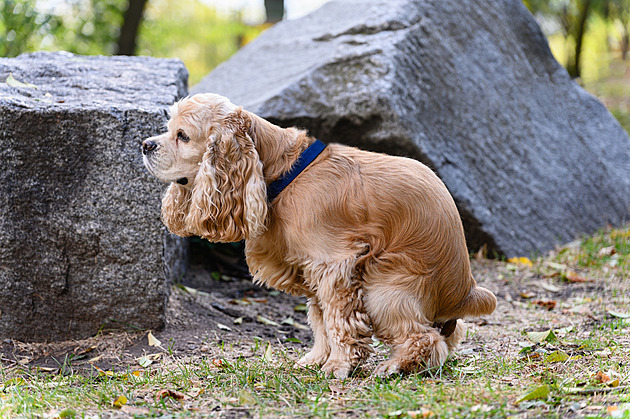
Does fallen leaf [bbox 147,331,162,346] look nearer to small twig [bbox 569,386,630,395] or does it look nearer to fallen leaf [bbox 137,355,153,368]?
fallen leaf [bbox 137,355,153,368]

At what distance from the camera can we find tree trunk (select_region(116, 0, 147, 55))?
531 inches

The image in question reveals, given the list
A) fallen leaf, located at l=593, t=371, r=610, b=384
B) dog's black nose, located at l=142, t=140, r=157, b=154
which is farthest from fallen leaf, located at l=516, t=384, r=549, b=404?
dog's black nose, located at l=142, t=140, r=157, b=154

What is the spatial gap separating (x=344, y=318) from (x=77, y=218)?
7.08 feet

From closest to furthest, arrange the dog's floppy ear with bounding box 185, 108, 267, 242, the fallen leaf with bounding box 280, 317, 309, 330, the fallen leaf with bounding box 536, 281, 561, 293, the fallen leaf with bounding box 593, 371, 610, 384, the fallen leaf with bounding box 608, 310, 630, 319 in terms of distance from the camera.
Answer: the fallen leaf with bounding box 593, 371, 610, 384
the dog's floppy ear with bounding box 185, 108, 267, 242
the fallen leaf with bounding box 608, 310, 630, 319
the fallen leaf with bounding box 280, 317, 309, 330
the fallen leaf with bounding box 536, 281, 561, 293

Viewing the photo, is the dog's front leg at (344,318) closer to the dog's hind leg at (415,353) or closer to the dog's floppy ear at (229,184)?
the dog's hind leg at (415,353)

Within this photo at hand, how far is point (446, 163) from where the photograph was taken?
6543 millimetres

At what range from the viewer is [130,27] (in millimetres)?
13602

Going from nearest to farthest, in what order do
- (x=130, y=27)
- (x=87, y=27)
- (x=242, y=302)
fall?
1. (x=242, y=302)
2. (x=130, y=27)
3. (x=87, y=27)

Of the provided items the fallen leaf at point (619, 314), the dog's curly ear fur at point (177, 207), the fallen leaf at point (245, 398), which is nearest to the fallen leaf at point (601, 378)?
the fallen leaf at point (619, 314)

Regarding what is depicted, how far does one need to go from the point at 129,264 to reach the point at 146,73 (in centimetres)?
191

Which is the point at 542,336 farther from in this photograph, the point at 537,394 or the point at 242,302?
the point at 242,302

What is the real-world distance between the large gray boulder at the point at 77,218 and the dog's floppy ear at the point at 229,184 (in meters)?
1.03

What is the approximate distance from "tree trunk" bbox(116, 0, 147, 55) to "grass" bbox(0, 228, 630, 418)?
33.8 ft

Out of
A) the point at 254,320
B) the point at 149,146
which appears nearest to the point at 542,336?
the point at 254,320
